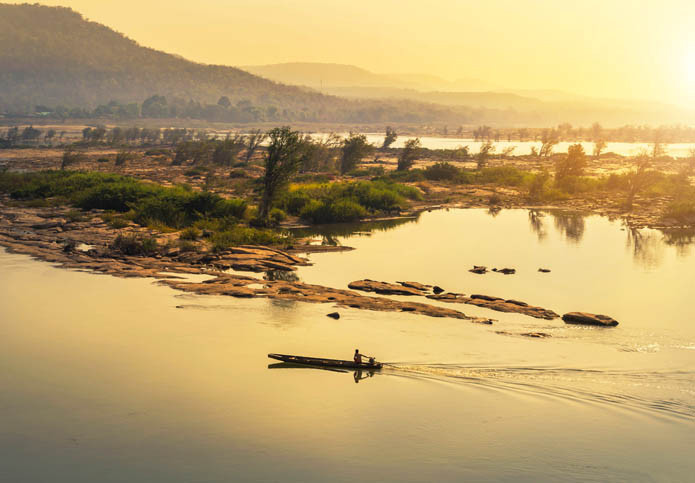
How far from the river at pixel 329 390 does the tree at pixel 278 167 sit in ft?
46.6

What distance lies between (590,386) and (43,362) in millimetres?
13426

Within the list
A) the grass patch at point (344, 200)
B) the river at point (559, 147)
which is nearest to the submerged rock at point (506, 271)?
the grass patch at point (344, 200)

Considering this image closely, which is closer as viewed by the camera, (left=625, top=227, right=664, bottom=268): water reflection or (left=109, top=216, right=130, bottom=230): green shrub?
(left=625, top=227, right=664, bottom=268): water reflection

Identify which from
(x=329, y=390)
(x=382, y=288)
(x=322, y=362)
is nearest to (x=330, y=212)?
(x=382, y=288)

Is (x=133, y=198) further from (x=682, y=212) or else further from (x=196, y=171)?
(x=682, y=212)

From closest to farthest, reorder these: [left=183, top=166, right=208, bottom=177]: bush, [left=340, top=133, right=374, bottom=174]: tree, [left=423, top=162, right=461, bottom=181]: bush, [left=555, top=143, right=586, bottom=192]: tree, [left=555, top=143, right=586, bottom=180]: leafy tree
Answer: [left=555, top=143, right=586, bottom=192]: tree → [left=555, top=143, right=586, bottom=180]: leafy tree → [left=183, top=166, right=208, bottom=177]: bush → [left=423, top=162, right=461, bottom=181]: bush → [left=340, top=133, right=374, bottom=174]: tree

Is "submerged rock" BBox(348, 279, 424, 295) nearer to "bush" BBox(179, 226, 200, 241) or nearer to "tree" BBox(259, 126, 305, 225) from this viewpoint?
"bush" BBox(179, 226, 200, 241)

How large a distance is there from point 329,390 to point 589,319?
9.02 m

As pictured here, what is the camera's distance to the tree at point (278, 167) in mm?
37406

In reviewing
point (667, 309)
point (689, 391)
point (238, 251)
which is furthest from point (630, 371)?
point (238, 251)

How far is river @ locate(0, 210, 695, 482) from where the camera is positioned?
42.1ft

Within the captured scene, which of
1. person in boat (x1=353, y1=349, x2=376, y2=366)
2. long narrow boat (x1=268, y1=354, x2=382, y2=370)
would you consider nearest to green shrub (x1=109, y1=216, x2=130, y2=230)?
long narrow boat (x1=268, y1=354, x2=382, y2=370)

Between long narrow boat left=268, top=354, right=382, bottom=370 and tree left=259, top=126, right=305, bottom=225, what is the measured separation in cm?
2109

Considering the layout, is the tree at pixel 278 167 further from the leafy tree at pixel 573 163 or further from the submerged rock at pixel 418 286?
the leafy tree at pixel 573 163
